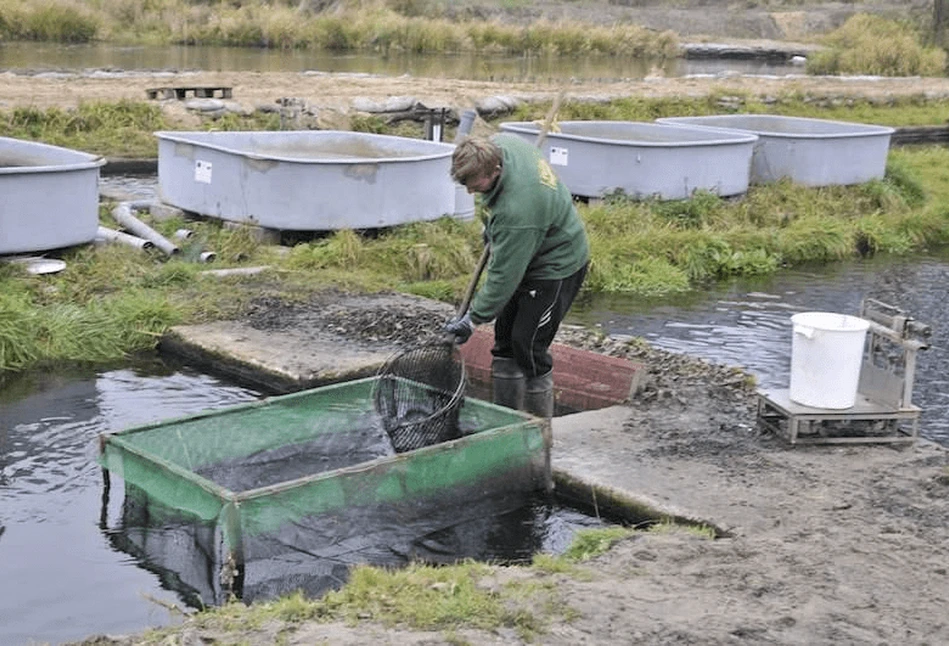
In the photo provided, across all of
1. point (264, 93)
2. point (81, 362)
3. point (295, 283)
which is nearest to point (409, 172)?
point (295, 283)

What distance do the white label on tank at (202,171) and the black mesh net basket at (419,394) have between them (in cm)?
497

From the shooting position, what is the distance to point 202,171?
38.0ft

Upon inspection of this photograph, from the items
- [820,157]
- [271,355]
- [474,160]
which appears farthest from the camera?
[820,157]

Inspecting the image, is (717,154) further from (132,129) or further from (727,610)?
(727,610)

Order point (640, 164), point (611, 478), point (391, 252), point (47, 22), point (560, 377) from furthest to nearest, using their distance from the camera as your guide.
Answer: point (47, 22) < point (640, 164) < point (391, 252) < point (560, 377) < point (611, 478)

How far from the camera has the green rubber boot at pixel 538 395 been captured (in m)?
7.15

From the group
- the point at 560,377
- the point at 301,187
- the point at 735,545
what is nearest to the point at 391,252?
the point at 301,187

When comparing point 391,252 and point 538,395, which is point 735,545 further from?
point 391,252

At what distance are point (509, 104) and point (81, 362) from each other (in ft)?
37.9

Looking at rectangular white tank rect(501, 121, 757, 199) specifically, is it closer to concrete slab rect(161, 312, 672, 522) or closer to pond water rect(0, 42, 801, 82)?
concrete slab rect(161, 312, 672, 522)

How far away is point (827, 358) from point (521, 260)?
1.56 metres

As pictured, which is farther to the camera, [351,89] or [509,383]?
[351,89]

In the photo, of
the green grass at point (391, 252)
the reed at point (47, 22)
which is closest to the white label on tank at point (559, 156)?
the green grass at point (391, 252)

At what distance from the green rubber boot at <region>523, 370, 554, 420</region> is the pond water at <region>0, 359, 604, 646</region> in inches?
25.1
